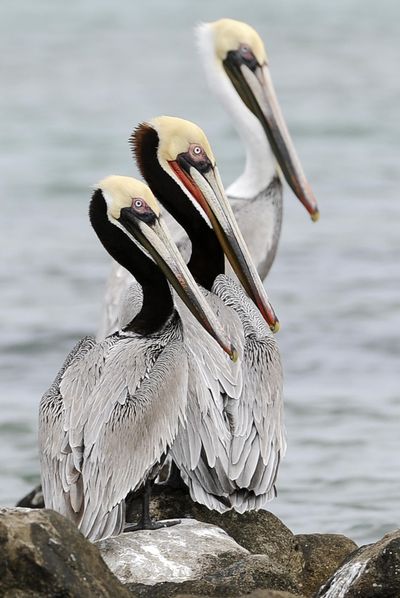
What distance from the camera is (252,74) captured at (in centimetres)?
951

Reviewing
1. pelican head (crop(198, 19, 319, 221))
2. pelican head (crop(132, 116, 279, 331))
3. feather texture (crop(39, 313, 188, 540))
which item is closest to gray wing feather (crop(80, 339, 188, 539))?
feather texture (crop(39, 313, 188, 540))

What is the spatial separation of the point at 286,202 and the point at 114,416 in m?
9.39

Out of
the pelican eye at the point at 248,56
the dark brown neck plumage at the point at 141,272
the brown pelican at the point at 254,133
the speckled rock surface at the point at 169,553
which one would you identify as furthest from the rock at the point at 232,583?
the pelican eye at the point at 248,56

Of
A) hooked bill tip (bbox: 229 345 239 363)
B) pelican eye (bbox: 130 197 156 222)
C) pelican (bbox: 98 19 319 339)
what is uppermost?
pelican (bbox: 98 19 319 339)

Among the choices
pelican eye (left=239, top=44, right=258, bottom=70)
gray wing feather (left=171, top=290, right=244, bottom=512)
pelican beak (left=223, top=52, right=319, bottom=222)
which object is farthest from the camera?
pelican eye (left=239, top=44, right=258, bottom=70)

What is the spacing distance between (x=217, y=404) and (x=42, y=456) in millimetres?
705

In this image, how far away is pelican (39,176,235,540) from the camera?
17.7 ft

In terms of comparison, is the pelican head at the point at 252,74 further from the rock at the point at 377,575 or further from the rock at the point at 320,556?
the rock at the point at 377,575

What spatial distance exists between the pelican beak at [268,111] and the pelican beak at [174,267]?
9.64ft

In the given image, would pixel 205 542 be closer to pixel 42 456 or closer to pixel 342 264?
pixel 42 456

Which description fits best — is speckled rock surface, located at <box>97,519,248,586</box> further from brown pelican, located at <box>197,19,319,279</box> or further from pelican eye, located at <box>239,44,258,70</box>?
pelican eye, located at <box>239,44,258,70</box>

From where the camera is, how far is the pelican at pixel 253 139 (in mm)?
9031

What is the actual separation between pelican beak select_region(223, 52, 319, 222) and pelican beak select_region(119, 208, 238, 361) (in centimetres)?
294

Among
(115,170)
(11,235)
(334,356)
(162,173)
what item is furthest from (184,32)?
(162,173)
